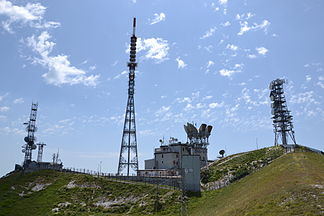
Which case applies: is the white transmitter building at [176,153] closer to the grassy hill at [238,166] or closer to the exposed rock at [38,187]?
the grassy hill at [238,166]

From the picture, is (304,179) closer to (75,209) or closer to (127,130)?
(75,209)

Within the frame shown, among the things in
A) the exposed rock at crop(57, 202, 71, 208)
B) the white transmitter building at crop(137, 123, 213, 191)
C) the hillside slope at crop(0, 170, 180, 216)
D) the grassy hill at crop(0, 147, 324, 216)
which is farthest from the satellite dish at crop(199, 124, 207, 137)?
the exposed rock at crop(57, 202, 71, 208)

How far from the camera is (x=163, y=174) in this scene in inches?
2318

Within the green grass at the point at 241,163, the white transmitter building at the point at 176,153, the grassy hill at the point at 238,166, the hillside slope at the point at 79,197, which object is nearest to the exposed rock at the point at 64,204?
the hillside slope at the point at 79,197

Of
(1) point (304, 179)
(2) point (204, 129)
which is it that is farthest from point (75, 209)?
(2) point (204, 129)

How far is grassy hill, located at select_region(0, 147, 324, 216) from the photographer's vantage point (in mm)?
24672

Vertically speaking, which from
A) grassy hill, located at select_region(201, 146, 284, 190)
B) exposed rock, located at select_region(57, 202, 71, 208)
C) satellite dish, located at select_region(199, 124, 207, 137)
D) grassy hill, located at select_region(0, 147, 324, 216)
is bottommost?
exposed rock, located at select_region(57, 202, 71, 208)

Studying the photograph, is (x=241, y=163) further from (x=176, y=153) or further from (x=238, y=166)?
(x=176, y=153)

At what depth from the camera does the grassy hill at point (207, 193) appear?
24672 millimetres

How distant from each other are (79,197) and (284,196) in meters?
38.9

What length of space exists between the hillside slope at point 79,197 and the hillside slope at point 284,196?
267 inches

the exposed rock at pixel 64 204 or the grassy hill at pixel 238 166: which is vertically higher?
the grassy hill at pixel 238 166

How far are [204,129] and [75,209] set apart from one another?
149 feet

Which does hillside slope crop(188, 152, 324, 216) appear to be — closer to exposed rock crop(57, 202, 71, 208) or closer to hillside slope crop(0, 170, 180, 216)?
hillside slope crop(0, 170, 180, 216)
